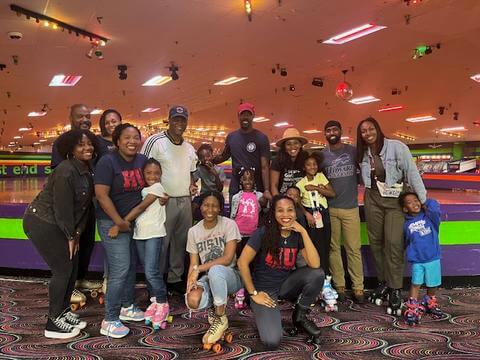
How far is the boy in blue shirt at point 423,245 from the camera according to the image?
3264 millimetres

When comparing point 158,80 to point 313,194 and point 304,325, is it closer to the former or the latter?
point 313,194

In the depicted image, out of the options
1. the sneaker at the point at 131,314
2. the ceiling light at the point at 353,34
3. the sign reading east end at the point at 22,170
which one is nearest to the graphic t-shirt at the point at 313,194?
the sneaker at the point at 131,314

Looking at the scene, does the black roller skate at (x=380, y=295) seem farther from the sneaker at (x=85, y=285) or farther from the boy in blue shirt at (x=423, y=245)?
the sneaker at (x=85, y=285)

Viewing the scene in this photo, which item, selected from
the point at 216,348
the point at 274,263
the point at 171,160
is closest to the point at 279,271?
the point at 274,263

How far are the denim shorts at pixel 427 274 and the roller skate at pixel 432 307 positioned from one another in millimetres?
111

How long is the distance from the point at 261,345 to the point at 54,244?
1437 millimetres

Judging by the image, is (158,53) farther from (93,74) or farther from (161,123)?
(161,123)

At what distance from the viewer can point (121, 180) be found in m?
2.95

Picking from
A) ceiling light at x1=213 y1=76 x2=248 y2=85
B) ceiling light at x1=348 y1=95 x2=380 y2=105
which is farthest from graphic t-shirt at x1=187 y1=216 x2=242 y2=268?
ceiling light at x1=348 y1=95 x2=380 y2=105

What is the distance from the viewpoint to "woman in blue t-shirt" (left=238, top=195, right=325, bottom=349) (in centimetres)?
272

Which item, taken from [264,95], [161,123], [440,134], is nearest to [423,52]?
[264,95]

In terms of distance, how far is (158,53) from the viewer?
8195 mm

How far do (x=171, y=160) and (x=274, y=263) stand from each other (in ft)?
3.90

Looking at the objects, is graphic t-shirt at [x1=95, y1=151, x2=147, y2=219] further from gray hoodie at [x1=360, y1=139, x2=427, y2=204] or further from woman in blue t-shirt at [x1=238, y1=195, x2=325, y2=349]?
gray hoodie at [x1=360, y1=139, x2=427, y2=204]
